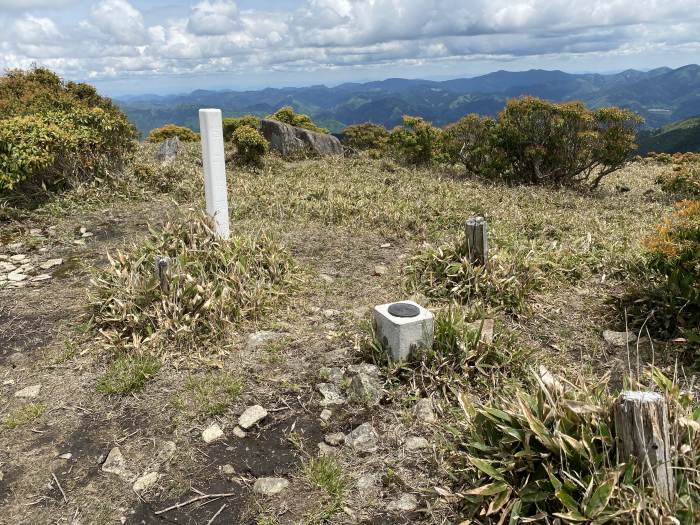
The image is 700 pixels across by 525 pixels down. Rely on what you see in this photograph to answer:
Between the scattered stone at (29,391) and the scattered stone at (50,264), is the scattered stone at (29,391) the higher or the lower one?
the lower one

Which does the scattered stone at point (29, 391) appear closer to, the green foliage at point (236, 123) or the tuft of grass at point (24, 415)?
the tuft of grass at point (24, 415)

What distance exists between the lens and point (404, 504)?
10.4 ft

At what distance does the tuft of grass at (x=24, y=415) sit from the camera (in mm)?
3977

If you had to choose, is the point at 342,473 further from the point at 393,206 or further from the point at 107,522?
the point at 393,206

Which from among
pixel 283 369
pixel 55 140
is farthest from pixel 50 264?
pixel 283 369

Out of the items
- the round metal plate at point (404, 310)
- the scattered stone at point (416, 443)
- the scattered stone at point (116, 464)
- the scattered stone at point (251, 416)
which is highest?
the round metal plate at point (404, 310)

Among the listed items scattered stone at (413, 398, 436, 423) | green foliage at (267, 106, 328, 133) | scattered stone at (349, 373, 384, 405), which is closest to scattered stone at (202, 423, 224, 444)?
scattered stone at (349, 373, 384, 405)

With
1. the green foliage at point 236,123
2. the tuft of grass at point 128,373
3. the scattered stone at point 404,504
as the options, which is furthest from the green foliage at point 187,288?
the green foliage at point 236,123

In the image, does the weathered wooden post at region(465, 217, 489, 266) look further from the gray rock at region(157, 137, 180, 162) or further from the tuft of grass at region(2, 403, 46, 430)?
Result: the gray rock at region(157, 137, 180, 162)

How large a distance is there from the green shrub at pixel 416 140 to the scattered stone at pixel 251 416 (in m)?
12.8

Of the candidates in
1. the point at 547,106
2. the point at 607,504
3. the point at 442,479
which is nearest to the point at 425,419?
the point at 442,479

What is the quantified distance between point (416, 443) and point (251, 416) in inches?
52.6

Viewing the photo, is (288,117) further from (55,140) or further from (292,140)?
(55,140)

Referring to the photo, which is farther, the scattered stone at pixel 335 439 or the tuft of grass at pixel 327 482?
the scattered stone at pixel 335 439
